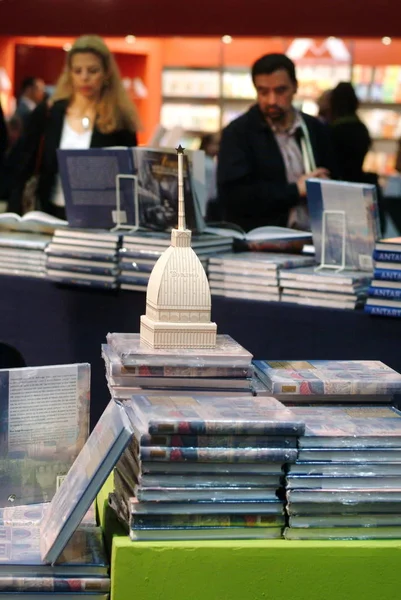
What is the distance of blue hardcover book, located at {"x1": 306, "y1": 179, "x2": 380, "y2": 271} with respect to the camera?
351cm

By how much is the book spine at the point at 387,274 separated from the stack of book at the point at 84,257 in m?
0.93

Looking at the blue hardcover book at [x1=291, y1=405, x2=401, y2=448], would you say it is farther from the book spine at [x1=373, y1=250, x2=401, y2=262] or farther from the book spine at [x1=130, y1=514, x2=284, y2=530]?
the book spine at [x1=373, y1=250, x2=401, y2=262]

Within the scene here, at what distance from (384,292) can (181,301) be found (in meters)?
1.18

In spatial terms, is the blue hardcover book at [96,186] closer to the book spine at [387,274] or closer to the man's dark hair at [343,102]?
the book spine at [387,274]

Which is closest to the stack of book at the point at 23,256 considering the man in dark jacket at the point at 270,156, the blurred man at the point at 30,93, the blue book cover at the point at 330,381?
the man in dark jacket at the point at 270,156

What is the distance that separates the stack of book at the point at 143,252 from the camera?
3.70 m

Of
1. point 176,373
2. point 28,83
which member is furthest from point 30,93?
point 176,373

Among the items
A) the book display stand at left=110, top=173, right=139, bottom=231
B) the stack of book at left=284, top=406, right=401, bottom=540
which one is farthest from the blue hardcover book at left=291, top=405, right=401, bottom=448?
the book display stand at left=110, top=173, right=139, bottom=231

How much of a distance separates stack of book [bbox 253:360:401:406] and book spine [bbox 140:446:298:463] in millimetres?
250

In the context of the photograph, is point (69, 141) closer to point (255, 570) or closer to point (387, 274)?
point (387, 274)

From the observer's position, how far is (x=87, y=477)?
1.86m

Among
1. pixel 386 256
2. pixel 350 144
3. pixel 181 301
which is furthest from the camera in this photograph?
pixel 350 144

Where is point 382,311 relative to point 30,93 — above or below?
below

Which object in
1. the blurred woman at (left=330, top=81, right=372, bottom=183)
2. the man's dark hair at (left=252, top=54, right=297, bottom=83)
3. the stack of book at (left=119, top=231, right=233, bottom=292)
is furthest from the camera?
the blurred woman at (left=330, top=81, right=372, bottom=183)
